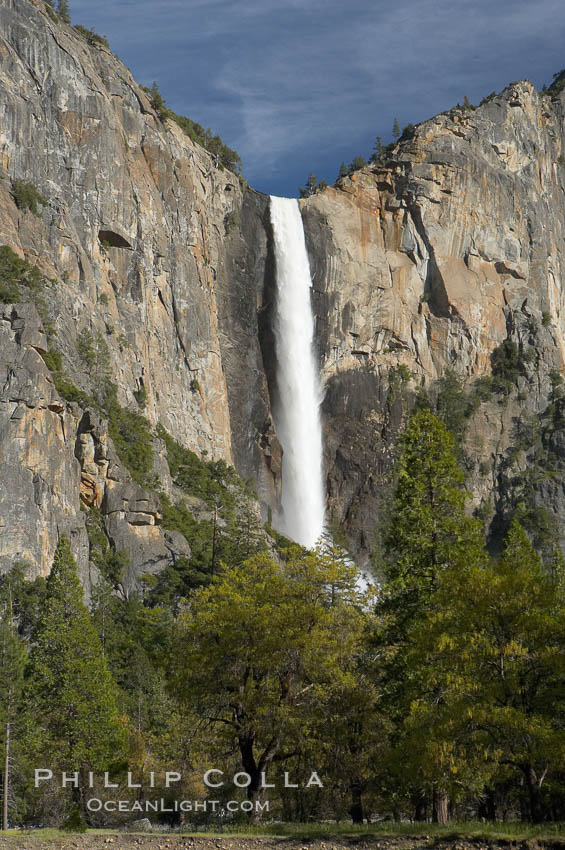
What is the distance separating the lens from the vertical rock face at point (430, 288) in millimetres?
98562

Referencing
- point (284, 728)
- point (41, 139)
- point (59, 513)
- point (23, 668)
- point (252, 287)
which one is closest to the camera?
point (284, 728)

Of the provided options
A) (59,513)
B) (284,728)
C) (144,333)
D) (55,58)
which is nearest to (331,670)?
(284,728)

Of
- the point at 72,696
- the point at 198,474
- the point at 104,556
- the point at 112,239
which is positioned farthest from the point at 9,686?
the point at 112,239

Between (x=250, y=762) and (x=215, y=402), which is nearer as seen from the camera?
(x=250, y=762)

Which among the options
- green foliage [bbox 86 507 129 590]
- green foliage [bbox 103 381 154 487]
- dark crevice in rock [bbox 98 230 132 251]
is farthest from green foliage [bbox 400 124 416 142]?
green foliage [bbox 86 507 129 590]

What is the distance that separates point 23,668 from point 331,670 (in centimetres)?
2126

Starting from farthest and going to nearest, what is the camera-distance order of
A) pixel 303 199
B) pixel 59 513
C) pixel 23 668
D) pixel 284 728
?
pixel 303 199 < pixel 59 513 < pixel 23 668 < pixel 284 728

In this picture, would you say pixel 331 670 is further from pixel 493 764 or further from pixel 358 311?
pixel 358 311

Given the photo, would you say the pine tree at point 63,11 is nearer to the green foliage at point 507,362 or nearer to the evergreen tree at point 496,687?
the green foliage at point 507,362

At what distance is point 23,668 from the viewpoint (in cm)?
4547

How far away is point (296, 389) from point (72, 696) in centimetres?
6191

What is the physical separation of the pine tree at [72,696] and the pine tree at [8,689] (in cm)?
193

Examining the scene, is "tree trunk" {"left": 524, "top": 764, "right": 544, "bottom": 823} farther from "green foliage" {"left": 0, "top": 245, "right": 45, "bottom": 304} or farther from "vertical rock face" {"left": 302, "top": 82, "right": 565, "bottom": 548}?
"vertical rock face" {"left": 302, "top": 82, "right": 565, "bottom": 548}

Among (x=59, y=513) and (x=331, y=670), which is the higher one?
(x=59, y=513)
